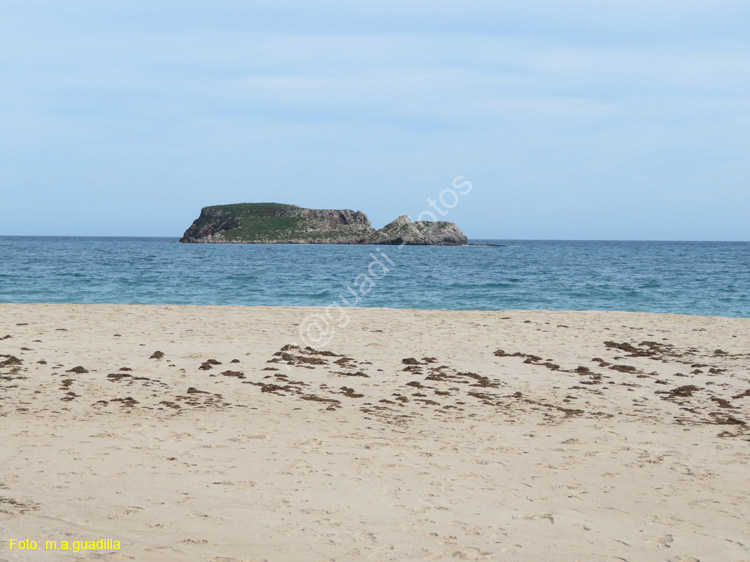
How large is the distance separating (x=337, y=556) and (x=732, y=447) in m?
6.41

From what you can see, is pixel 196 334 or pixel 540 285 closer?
pixel 196 334

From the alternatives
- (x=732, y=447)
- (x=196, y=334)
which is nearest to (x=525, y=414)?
(x=732, y=447)

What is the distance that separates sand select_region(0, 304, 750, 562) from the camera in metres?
5.69

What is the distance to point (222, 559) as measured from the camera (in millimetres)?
5102

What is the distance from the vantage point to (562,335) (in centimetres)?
1892

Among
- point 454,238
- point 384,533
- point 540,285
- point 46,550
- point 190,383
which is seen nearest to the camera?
point 46,550

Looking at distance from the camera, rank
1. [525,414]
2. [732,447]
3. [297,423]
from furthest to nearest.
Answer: [525,414] < [297,423] < [732,447]

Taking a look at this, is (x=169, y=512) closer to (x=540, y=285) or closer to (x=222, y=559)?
(x=222, y=559)

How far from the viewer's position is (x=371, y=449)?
8422 mm

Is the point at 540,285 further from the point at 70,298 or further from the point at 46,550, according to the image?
the point at 46,550

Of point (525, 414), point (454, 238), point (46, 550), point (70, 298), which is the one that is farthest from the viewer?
point (454, 238)

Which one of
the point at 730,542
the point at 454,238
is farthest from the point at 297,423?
the point at 454,238

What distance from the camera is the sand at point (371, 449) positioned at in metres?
5.69

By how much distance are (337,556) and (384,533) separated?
0.65m
